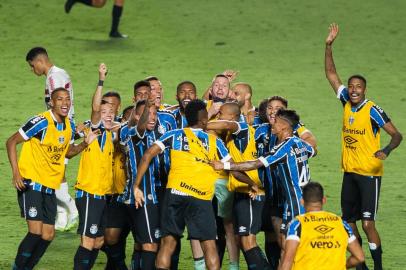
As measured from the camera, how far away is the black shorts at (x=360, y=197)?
12.9m

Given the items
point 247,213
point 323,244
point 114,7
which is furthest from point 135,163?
point 114,7

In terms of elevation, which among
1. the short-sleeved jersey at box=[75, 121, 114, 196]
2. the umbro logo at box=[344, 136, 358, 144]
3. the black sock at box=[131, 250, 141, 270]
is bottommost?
the black sock at box=[131, 250, 141, 270]

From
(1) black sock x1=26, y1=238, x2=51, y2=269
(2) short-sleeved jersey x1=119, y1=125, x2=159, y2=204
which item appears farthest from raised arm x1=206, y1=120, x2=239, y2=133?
(1) black sock x1=26, y1=238, x2=51, y2=269

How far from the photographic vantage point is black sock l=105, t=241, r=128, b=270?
12.3 meters

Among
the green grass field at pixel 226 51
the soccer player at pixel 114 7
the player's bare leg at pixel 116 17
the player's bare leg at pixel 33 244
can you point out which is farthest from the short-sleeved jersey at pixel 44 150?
the player's bare leg at pixel 116 17

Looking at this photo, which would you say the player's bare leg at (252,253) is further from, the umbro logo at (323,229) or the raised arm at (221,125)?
the umbro logo at (323,229)

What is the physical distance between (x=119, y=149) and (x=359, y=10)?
14.4 metres

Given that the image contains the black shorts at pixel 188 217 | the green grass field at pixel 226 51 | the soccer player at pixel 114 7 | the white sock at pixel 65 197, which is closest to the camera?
the black shorts at pixel 188 217

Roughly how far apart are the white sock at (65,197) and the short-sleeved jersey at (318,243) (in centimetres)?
522

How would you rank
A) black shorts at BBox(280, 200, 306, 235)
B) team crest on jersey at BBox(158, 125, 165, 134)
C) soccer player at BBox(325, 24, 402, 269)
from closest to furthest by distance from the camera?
black shorts at BBox(280, 200, 306, 235), team crest on jersey at BBox(158, 125, 165, 134), soccer player at BBox(325, 24, 402, 269)

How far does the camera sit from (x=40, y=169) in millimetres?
11828

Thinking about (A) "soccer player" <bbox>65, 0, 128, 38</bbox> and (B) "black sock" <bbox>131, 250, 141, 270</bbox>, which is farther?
(A) "soccer player" <bbox>65, 0, 128, 38</bbox>

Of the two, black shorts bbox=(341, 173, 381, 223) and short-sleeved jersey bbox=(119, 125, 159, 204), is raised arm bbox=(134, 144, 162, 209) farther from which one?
black shorts bbox=(341, 173, 381, 223)

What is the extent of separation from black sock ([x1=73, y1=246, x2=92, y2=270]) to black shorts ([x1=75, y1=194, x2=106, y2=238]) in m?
0.17
